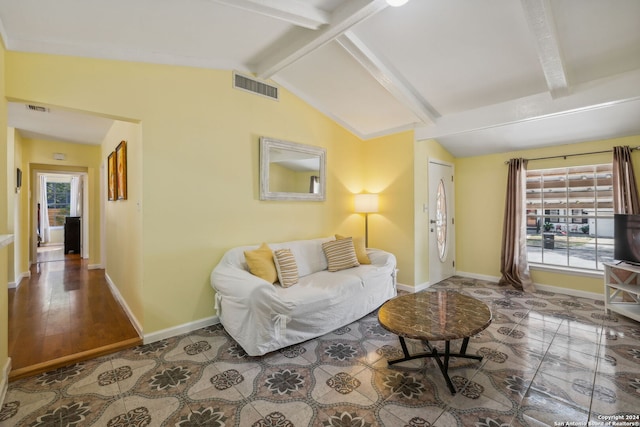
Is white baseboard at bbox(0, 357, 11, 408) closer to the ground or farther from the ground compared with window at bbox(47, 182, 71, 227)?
closer to the ground

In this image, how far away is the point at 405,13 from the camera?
7.48 feet

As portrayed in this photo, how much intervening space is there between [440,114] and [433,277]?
2.46 m

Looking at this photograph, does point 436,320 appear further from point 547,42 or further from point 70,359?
point 70,359

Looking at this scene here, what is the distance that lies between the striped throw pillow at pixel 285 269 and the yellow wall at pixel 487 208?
3452 millimetres

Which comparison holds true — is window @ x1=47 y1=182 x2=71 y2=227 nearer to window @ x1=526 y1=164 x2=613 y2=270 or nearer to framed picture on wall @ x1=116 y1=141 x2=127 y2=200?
framed picture on wall @ x1=116 y1=141 x2=127 y2=200

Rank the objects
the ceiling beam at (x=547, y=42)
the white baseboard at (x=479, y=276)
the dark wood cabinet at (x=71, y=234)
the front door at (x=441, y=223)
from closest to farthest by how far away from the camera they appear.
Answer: the ceiling beam at (x=547, y=42) → the front door at (x=441, y=223) → the white baseboard at (x=479, y=276) → the dark wood cabinet at (x=71, y=234)

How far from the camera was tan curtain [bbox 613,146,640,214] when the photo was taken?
3.38 metres

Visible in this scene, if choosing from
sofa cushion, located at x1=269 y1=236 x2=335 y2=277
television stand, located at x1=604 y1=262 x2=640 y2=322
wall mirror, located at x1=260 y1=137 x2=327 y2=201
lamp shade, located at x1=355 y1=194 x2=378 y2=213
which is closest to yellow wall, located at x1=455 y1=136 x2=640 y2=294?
television stand, located at x1=604 y1=262 x2=640 y2=322

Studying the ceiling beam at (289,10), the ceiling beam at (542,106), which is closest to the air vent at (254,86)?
the ceiling beam at (289,10)

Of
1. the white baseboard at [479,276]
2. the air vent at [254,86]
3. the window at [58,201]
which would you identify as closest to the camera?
the air vent at [254,86]

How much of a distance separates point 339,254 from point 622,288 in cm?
311

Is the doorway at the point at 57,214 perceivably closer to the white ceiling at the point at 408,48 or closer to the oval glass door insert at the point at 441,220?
the white ceiling at the point at 408,48

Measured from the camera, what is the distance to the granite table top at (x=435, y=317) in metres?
1.85

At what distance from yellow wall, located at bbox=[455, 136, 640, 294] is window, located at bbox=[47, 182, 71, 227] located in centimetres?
1135
